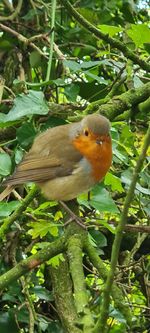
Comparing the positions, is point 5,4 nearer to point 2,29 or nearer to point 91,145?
point 2,29

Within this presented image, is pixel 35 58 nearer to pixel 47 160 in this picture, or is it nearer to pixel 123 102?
pixel 47 160

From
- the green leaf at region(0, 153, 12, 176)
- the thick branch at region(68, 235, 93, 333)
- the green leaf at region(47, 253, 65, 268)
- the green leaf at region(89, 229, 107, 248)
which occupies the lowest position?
the green leaf at region(89, 229, 107, 248)

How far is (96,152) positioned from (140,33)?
46cm

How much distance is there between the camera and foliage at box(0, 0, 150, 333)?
2.43 m

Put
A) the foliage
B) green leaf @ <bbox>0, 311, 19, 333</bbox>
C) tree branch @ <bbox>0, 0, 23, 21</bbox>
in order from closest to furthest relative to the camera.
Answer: the foliage → green leaf @ <bbox>0, 311, 19, 333</bbox> → tree branch @ <bbox>0, 0, 23, 21</bbox>

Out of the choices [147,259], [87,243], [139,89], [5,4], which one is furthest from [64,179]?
[5,4]

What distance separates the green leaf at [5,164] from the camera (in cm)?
248

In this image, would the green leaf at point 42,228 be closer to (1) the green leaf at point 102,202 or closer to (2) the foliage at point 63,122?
(2) the foliage at point 63,122

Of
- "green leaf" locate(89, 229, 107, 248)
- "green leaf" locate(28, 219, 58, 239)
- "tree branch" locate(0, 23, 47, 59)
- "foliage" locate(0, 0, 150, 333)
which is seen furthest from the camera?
"tree branch" locate(0, 23, 47, 59)

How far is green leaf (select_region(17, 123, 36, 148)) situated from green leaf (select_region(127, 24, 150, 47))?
Result: 1.53 feet

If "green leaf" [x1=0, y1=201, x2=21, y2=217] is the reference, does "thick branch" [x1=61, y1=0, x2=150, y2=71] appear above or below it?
above

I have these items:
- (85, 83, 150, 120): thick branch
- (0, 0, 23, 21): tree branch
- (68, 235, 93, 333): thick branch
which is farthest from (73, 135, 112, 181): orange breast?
(0, 0, 23, 21): tree branch

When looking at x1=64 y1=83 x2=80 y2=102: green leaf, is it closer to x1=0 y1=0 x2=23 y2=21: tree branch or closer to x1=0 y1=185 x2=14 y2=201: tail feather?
x1=0 y1=185 x2=14 y2=201: tail feather

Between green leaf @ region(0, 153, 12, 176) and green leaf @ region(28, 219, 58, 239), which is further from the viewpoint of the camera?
green leaf @ region(0, 153, 12, 176)
